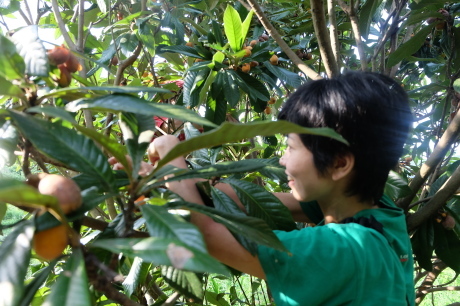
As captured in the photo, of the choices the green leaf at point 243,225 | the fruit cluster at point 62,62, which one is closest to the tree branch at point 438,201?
the green leaf at point 243,225

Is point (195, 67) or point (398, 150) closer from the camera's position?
point (398, 150)

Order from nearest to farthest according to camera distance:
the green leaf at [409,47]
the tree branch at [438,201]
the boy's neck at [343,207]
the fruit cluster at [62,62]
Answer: the fruit cluster at [62,62] < the boy's neck at [343,207] < the tree branch at [438,201] < the green leaf at [409,47]

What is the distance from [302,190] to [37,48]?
58 cm

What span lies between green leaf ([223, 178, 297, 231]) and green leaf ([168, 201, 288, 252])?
0.25 metres

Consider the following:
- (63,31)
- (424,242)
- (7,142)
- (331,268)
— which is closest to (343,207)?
(331,268)

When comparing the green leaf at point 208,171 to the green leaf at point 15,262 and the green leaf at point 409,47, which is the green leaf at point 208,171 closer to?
the green leaf at point 15,262

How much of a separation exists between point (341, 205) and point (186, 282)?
0.42m

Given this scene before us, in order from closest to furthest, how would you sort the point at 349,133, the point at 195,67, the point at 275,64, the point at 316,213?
the point at 349,133 → the point at 316,213 → the point at 195,67 → the point at 275,64

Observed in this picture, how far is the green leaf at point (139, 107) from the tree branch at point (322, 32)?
781 millimetres

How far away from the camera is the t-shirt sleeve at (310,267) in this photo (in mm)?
838

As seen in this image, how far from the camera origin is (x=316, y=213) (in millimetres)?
1249

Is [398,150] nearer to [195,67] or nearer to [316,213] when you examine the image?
[316,213]

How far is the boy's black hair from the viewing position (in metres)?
0.99

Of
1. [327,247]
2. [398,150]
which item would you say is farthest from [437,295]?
[327,247]
